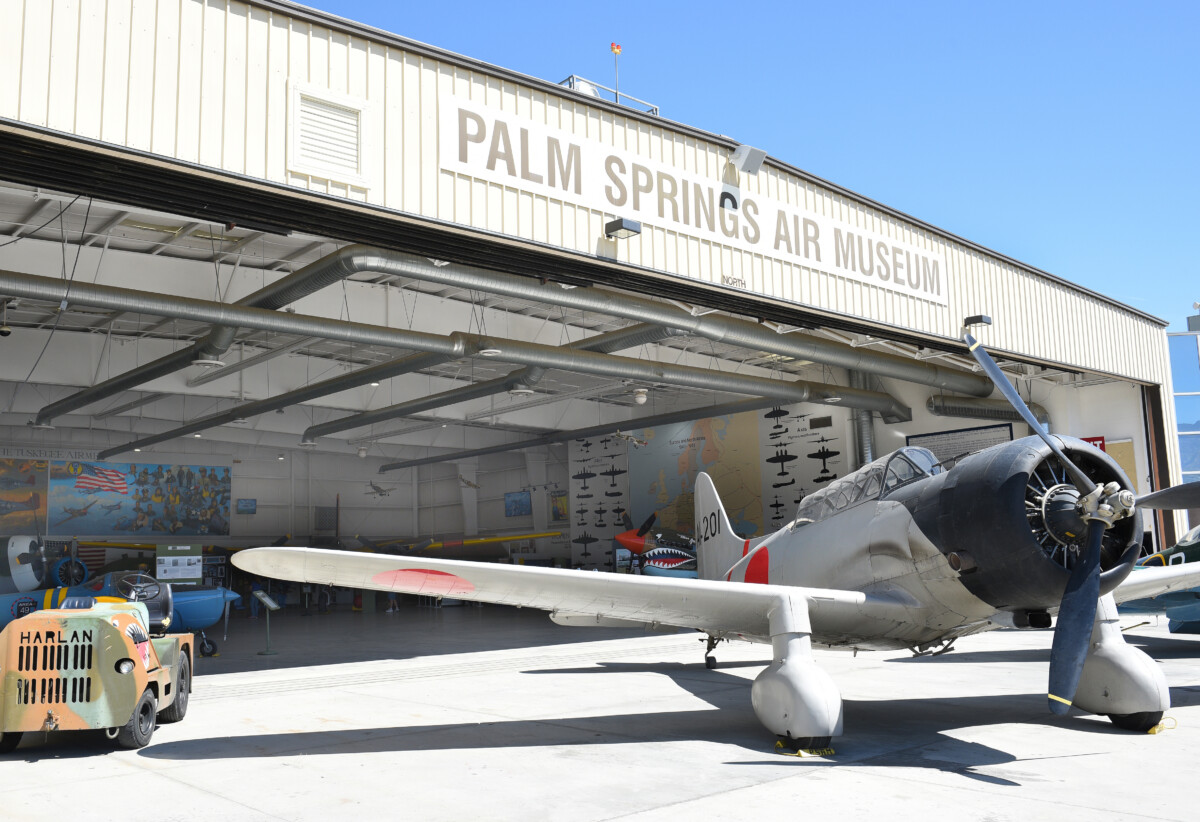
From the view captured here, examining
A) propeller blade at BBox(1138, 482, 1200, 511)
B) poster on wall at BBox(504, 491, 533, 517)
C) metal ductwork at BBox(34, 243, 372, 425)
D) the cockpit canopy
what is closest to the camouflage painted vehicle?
metal ductwork at BBox(34, 243, 372, 425)

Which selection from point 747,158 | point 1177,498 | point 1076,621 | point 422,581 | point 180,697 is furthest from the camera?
point 747,158

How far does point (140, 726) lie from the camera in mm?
7098

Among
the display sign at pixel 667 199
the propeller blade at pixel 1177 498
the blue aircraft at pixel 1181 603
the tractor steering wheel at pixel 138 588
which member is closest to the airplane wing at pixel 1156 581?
the propeller blade at pixel 1177 498

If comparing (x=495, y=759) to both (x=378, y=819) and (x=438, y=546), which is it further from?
(x=438, y=546)

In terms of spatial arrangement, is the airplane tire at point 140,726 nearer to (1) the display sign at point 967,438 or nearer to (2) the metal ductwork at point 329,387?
(2) the metal ductwork at point 329,387

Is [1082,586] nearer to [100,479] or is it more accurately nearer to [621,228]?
[621,228]

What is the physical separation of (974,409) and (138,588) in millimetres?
17705

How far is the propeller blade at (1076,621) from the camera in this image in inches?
234

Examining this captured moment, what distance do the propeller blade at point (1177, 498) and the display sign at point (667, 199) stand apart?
6.42 meters

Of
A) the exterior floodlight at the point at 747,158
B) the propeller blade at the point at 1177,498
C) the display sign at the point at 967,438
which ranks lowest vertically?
the propeller blade at the point at 1177,498

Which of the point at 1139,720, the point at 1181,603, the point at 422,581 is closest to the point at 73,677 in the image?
the point at 422,581

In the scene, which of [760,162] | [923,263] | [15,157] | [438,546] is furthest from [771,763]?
[438,546]

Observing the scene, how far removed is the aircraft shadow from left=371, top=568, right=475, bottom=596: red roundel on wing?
1264mm

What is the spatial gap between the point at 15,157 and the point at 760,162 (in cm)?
895
